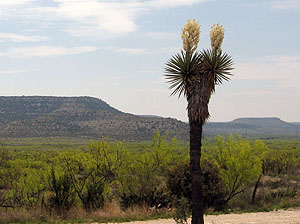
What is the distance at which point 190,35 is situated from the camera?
1239cm

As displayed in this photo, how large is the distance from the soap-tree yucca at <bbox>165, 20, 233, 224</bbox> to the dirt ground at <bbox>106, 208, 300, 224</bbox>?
7.86 feet

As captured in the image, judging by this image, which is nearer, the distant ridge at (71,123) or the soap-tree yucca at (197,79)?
the soap-tree yucca at (197,79)

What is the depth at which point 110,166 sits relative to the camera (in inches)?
781

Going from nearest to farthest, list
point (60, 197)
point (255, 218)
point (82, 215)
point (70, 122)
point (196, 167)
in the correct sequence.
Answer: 1. point (196, 167)
2. point (255, 218)
3. point (82, 215)
4. point (60, 197)
5. point (70, 122)

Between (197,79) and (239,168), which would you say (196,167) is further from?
(239,168)

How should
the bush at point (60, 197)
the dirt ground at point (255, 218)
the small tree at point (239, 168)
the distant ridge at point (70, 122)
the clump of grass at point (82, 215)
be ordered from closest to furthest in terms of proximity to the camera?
the dirt ground at point (255, 218) < the clump of grass at point (82, 215) < the bush at point (60, 197) < the small tree at point (239, 168) < the distant ridge at point (70, 122)

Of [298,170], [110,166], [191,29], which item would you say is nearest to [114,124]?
[298,170]

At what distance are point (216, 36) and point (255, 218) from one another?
734cm

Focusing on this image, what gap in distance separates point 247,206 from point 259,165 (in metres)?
2.26

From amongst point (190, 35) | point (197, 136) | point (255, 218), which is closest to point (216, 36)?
point (190, 35)

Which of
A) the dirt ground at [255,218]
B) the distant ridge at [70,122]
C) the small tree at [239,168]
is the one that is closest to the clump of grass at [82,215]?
the dirt ground at [255,218]

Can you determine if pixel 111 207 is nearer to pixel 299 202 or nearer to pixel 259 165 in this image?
pixel 259 165

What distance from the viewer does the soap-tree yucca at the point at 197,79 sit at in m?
11.8

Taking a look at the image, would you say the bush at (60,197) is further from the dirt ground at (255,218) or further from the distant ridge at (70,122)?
the distant ridge at (70,122)
